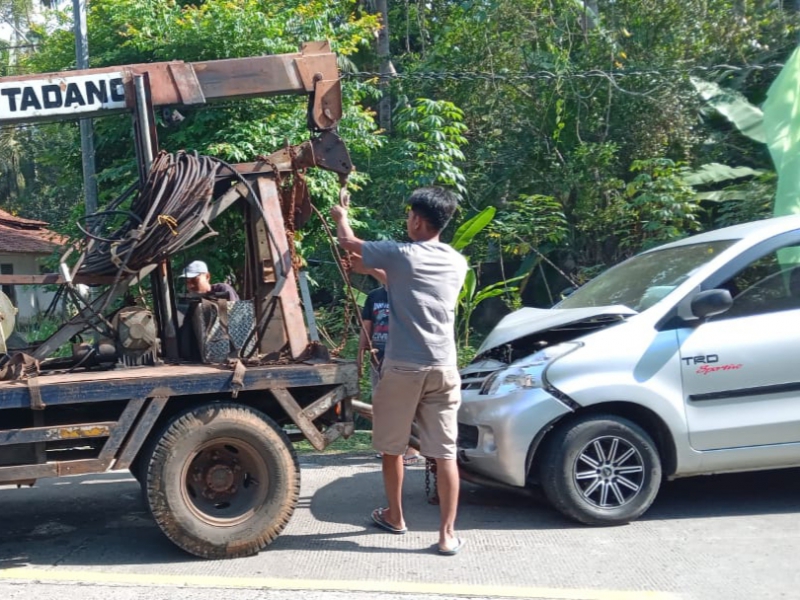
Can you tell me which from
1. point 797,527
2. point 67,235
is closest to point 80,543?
point 797,527

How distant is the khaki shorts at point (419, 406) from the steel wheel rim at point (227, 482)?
29.1 inches

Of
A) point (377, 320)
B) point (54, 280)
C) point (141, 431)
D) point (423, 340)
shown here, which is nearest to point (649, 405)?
point (423, 340)

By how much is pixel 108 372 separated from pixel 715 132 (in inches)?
445

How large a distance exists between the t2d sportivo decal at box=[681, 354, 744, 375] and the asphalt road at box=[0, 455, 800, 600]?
97 cm

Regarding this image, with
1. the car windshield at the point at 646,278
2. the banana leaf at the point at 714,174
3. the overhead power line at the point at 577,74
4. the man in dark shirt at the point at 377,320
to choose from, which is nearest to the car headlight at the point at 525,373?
the car windshield at the point at 646,278

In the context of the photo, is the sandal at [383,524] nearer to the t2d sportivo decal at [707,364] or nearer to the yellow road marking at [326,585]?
the yellow road marking at [326,585]

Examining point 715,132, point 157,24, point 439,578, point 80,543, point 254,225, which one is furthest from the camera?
point 715,132

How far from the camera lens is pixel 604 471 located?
554 centimetres

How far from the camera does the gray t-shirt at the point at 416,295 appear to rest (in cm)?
500

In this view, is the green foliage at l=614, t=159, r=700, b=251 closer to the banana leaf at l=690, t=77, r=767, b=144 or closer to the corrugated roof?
the banana leaf at l=690, t=77, r=767, b=144

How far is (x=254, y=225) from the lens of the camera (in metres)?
5.93

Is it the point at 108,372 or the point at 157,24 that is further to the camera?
the point at 157,24

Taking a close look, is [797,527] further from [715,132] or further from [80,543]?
[715,132]

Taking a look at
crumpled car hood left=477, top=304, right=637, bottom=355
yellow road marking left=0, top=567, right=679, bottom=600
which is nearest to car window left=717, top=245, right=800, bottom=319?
crumpled car hood left=477, top=304, right=637, bottom=355
